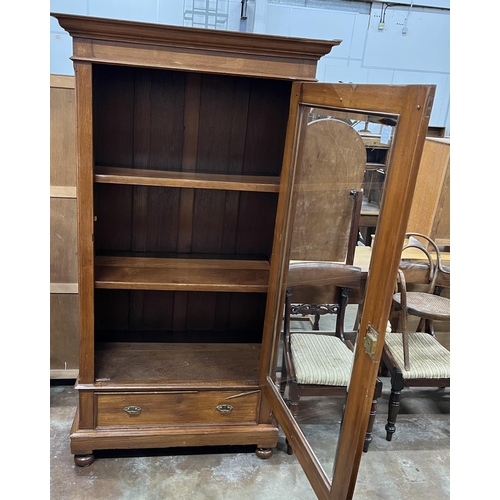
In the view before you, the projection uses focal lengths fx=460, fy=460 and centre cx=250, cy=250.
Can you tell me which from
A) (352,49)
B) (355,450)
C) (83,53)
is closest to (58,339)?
(83,53)

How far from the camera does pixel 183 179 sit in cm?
166

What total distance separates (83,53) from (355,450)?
1.37 m

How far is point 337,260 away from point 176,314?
0.92m

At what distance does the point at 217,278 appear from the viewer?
183 cm

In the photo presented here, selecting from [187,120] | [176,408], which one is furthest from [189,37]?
[176,408]

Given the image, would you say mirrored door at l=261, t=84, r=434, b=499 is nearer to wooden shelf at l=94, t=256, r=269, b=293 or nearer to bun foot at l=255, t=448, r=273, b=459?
wooden shelf at l=94, t=256, r=269, b=293

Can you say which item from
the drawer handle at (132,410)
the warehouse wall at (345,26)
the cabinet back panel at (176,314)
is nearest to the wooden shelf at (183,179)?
the cabinet back panel at (176,314)

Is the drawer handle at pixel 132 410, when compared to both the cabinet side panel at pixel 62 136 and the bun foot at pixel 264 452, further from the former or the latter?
the cabinet side panel at pixel 62 136

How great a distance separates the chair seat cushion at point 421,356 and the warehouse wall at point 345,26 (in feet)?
9.61

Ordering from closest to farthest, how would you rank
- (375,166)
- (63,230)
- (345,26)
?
(375,166)
(63,230)
(345,26)

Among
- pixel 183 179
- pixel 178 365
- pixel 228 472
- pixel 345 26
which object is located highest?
pixel 345 26

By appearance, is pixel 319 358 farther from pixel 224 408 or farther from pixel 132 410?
pixel 132 410

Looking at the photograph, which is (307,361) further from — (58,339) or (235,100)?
(58,339)

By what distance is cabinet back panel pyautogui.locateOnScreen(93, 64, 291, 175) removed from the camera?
70.7 inches
